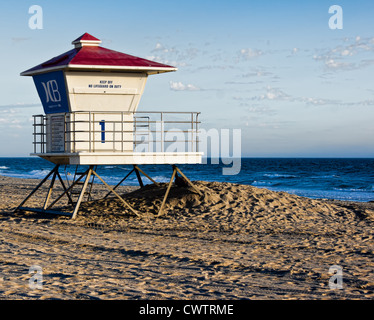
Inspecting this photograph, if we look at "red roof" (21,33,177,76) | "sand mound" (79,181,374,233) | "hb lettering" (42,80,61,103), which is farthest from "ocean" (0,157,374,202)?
"red roof" (21,33,177,76)

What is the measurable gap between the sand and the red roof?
469 cm

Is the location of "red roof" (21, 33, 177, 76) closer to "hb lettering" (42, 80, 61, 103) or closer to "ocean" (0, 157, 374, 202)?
"hb lettering" (42, 80, 61, 103)

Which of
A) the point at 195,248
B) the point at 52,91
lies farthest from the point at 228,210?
the point at 52,91

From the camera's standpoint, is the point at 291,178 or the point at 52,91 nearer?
the point at 52,91

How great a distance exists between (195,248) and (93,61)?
687 cm

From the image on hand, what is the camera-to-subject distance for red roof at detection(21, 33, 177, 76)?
15703 mm

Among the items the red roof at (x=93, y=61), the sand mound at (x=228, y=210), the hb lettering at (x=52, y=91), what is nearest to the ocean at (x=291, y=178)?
the sand mound at (x=228, y=210)

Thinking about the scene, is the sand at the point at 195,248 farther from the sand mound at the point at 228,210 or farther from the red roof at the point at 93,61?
the red roof at the point at 93,61

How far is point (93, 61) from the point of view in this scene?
51.8 ft

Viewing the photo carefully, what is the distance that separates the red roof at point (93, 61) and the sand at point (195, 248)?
4688mm

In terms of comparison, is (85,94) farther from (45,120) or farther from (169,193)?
(169,193)

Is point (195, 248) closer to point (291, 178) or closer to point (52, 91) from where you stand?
point (52, 91)
